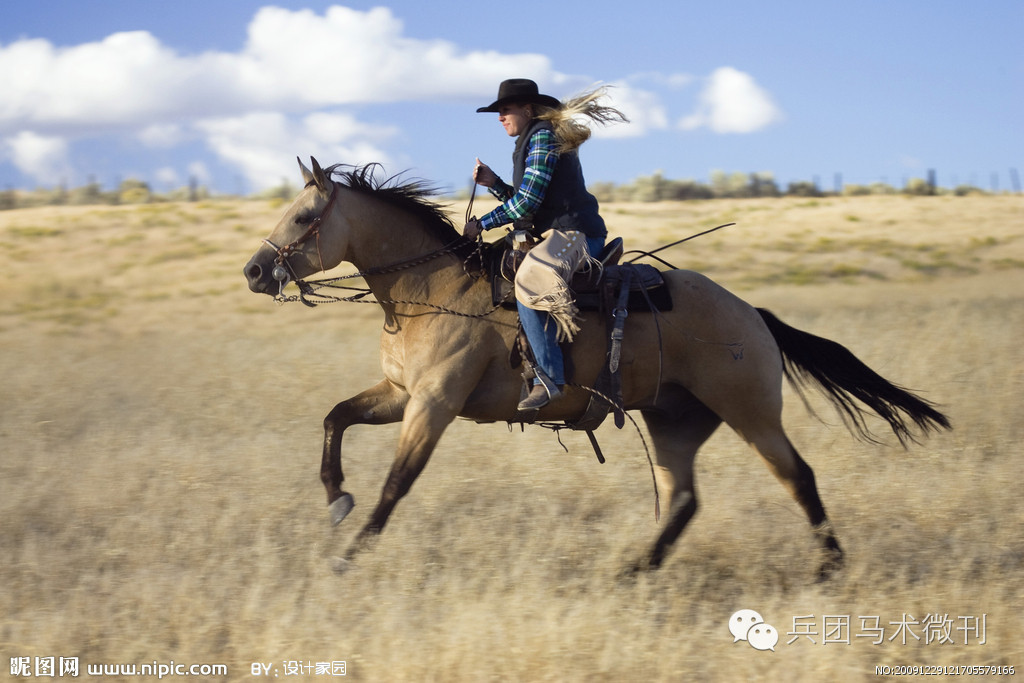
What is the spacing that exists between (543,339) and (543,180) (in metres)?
0.88

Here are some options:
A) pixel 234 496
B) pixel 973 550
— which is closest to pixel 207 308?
pixel 234 496

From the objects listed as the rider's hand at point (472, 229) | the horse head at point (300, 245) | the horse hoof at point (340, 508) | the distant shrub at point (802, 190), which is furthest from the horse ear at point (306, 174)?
the distant shrub at point (802, 190)

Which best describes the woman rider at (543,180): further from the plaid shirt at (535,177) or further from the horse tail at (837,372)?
the horse tail at (837,372)

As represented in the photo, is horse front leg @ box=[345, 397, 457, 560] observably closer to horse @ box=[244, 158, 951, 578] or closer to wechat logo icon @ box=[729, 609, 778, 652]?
horse @ box=[244, 158, 951, 578]

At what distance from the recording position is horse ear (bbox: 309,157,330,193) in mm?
5199

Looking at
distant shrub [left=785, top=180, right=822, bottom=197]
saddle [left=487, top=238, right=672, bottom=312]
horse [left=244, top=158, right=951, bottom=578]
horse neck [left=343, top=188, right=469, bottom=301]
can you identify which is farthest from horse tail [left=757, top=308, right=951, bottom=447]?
distant shrub [left=785, top=180, right=822, bottom=197]

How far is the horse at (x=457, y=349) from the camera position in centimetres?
527

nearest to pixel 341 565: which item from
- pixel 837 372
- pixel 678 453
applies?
pixel 678 453

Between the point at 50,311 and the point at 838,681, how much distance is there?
16.6 m

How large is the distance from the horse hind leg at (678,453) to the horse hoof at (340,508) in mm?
1975

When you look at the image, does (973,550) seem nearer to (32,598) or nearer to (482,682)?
(482,682)

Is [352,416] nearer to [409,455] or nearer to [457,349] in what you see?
[409,455]

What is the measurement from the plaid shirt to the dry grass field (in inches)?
35.9

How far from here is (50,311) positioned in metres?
17.4
